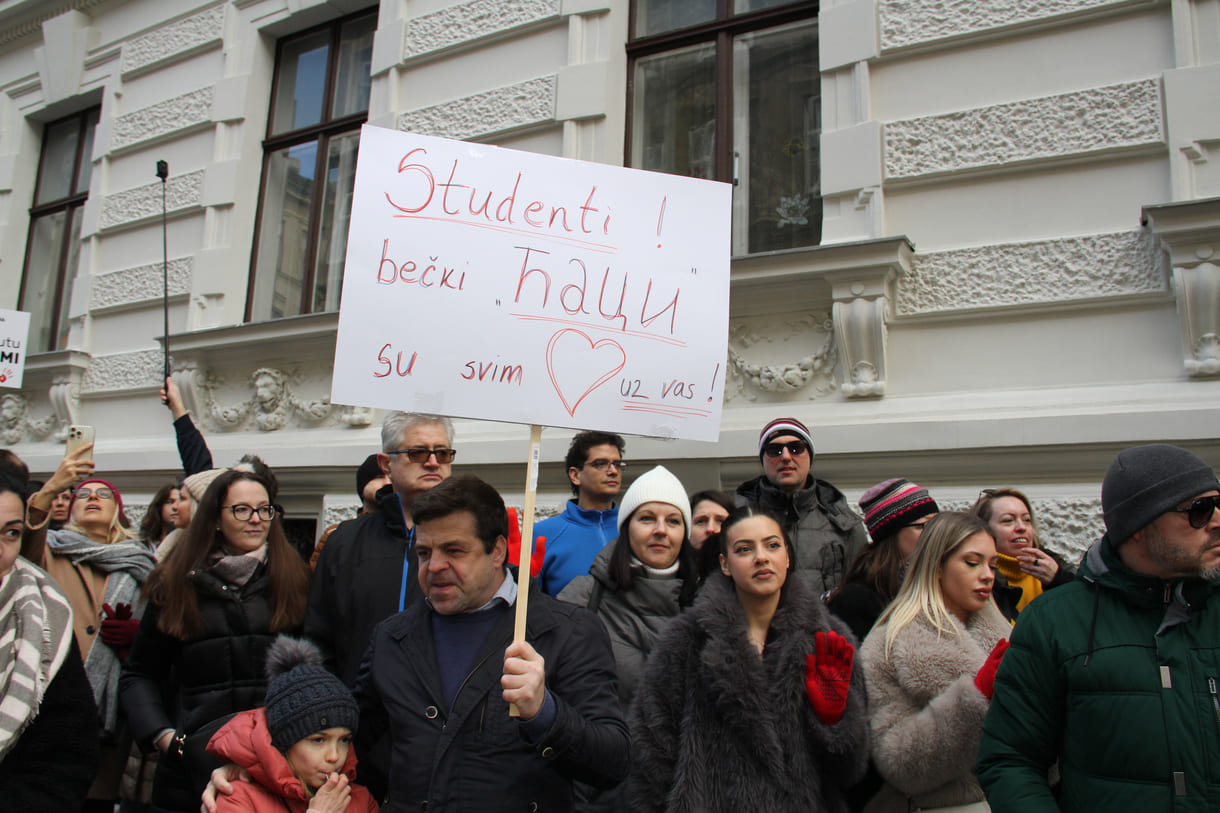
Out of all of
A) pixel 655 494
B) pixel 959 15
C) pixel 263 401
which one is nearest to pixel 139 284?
pixel 263 401

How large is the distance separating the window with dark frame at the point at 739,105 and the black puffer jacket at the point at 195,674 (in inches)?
136

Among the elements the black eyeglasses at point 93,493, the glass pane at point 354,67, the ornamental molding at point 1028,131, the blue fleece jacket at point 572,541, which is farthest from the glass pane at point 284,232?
the ornamental molding at point 1028,131

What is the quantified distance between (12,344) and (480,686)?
624cm

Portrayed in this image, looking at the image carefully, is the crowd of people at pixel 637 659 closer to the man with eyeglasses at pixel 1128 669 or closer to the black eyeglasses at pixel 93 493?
the man with eyeglasses at pixel 1128 669

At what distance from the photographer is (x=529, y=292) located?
2371 mm

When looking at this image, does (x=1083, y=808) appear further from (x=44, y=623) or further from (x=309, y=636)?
(x=44, y=623)

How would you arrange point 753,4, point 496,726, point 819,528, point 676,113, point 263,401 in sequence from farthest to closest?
point 263,401
point 676,113
point 753,4
point 819,528
point 496,726

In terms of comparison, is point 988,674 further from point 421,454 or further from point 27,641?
point 27,641

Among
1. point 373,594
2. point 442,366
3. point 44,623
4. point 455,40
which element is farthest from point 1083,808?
point 455,40

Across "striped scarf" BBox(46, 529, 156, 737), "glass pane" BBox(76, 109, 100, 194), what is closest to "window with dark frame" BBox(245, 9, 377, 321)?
"glass pane" BBox(76, 109, 100, 194)

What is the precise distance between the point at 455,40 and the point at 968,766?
5.48 meters

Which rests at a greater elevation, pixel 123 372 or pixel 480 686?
pixel 123 372

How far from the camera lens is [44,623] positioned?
8.23 ft

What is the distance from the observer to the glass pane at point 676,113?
18.8 feet
